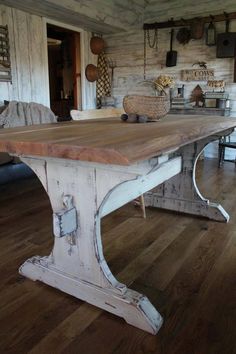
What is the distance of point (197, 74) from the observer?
4.79m

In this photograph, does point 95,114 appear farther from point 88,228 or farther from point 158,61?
point 158,61

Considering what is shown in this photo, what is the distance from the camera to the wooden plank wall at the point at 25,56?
3.98m

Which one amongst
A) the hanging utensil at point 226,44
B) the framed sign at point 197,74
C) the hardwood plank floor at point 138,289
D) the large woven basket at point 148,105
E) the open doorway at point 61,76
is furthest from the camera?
the open doorway at point 61,76

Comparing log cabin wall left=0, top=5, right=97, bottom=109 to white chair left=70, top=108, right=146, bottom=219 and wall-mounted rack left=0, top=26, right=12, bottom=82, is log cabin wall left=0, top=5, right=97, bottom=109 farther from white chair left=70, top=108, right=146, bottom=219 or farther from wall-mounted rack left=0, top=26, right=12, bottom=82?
white chair left=70, top=108, right=146, bottom=219

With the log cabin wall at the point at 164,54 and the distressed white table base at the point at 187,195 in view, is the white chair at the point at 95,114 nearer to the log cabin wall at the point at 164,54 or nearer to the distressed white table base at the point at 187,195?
the distressed white table base at the point at 187,195

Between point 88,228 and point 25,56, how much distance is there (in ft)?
11.8

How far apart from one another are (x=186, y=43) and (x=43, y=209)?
3.63 meters

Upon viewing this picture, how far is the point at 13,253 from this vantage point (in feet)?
6.17

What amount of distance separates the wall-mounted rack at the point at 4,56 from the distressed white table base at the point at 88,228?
296 centimetres

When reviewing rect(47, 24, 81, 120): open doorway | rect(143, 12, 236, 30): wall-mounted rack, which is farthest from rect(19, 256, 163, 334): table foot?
rect(47, 24, 81, 120): open doorway

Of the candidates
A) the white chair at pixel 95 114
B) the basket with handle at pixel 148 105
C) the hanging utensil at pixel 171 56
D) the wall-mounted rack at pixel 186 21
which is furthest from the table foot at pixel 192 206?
the wall-mounted rack at pixel 186 21

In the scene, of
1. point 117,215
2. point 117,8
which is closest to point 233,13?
point 117,8

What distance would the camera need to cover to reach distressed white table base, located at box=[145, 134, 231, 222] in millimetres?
2389

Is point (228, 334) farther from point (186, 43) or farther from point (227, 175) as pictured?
point (186, 43)
